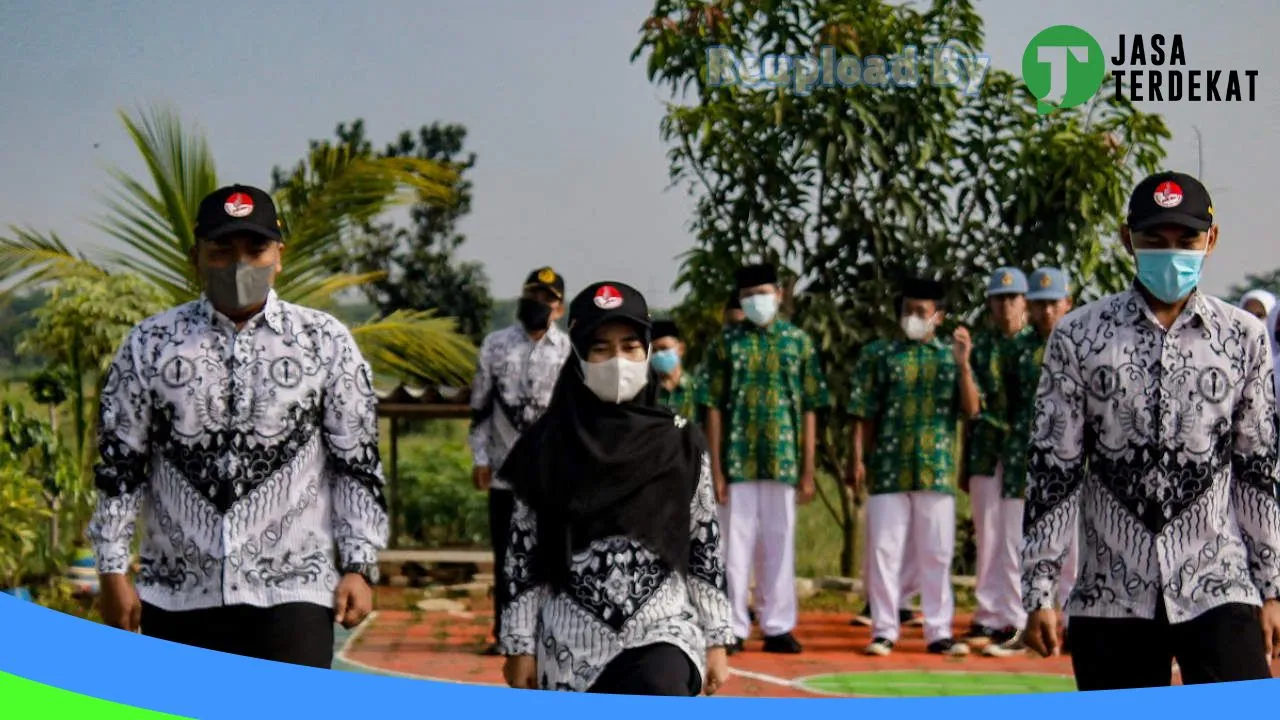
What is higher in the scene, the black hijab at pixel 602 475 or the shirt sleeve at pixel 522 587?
the black hijab at pixel 602 475

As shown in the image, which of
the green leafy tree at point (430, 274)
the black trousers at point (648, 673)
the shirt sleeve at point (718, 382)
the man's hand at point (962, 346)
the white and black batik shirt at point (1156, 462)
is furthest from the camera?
the green leafy tree at point (430, 274)

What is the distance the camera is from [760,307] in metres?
8.95

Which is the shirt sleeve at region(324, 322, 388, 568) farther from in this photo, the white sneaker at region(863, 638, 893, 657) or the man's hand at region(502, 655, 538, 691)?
the white sneaker at region(863, 638, 893, 657)

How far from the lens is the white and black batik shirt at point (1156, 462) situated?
453cm

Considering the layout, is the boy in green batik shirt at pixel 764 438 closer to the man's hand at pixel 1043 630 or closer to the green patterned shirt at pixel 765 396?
the green patterned shirt at pixel 765 396

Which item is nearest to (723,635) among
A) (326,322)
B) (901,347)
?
(326,322)

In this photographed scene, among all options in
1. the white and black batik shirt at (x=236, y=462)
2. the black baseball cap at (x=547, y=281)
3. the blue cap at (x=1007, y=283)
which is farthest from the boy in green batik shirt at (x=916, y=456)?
the white and black batik shirt at (x=236, y=462)

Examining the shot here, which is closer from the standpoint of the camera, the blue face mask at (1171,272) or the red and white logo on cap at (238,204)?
the blue face mask at (1171,272)

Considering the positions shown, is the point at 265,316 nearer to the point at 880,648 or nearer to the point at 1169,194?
the point at 1169,194

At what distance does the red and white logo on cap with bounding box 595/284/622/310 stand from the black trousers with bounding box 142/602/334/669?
106cm

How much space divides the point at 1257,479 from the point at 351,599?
2.30m

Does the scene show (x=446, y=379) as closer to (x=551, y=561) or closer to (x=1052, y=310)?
(x=1052, y=310)

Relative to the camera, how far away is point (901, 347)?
9.07m

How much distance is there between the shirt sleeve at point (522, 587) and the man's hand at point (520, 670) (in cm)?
2
